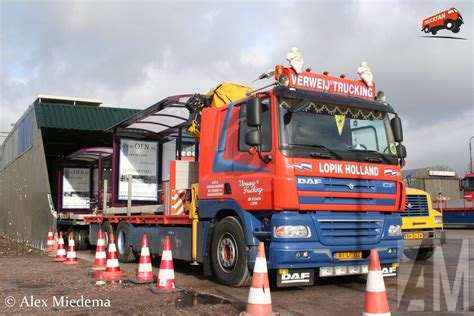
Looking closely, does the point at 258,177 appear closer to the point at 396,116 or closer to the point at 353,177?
the point at 353,177

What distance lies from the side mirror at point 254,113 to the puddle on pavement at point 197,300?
95.7 inches

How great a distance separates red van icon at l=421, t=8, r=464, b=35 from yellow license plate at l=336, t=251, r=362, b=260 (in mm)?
15014

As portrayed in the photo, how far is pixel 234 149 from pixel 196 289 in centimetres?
224

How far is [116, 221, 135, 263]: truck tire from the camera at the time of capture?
1179cm

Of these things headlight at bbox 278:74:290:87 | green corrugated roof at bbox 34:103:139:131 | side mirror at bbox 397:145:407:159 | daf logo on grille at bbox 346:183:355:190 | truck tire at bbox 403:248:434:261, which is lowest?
truck tire at bbox 403:248:434:261

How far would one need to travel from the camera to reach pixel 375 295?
4312 mm

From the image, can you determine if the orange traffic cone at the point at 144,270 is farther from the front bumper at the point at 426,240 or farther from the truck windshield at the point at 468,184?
the truck windshield at the point at 468,184

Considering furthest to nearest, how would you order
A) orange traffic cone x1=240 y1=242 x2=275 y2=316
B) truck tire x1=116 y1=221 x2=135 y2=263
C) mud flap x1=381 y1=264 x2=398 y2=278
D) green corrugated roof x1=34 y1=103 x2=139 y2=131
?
green corrugated roof x1=34 y1=103 x2=139 y2=131 < truck tire x1=116 y1=221 x2=135 y2=263 < mud flap x1=381 y1=264 x2=398 y2=278 < orange traffic cone x1=240 y1=242 x2=275 y2=316

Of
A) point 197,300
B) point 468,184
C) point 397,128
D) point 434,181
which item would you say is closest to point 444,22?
point 468,184

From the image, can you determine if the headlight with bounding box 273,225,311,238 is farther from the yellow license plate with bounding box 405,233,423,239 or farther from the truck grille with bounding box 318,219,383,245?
the yellow license plate with bounding box 405,233,423,239

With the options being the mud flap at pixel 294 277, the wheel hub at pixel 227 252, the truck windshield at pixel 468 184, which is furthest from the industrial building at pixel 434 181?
the mud flap at pixel 294 277

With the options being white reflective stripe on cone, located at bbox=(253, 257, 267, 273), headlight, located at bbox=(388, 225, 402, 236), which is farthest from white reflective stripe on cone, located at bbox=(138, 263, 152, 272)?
headlight, located at bbox=(388, 225, 402, 236)

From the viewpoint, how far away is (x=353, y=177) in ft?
24.0

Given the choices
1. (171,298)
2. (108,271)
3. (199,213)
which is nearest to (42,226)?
(108,271)
